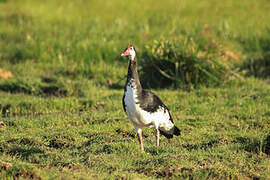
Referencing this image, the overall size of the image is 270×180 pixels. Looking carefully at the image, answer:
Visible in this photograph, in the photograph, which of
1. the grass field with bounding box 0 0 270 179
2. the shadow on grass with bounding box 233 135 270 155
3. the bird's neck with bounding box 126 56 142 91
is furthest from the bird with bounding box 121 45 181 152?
the shadow on grass with bounding box 233 135 270 155

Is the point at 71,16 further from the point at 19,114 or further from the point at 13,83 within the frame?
the point at 19,114


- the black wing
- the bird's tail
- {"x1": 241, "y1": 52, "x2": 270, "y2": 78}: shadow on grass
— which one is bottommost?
the bird's tail

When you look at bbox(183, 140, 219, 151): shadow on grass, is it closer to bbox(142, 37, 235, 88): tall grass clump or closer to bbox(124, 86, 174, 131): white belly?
bbox(124, 86, 174, 131): white belly

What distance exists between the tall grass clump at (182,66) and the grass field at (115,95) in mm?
132

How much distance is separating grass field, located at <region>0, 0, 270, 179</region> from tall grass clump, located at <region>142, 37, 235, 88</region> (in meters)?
0.13

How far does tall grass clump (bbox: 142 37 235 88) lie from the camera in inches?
400

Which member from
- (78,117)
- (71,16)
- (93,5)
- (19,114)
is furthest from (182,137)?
(93,5)

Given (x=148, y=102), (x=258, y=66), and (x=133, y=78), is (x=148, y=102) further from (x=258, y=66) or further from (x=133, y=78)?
(x=258, y=66)

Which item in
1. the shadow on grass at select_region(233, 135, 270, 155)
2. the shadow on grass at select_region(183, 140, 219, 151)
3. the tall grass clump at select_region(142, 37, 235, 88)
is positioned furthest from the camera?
the tall grass clump at select_region(142, 37, 235, 88)

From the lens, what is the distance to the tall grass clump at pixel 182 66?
33.3 ft

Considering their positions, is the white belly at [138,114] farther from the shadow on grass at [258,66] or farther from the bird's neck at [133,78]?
the shadow on grass at [258,66]

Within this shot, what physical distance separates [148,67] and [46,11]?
6077mm

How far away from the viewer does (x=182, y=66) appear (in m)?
10.3

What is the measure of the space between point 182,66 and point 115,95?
5.14 ft
